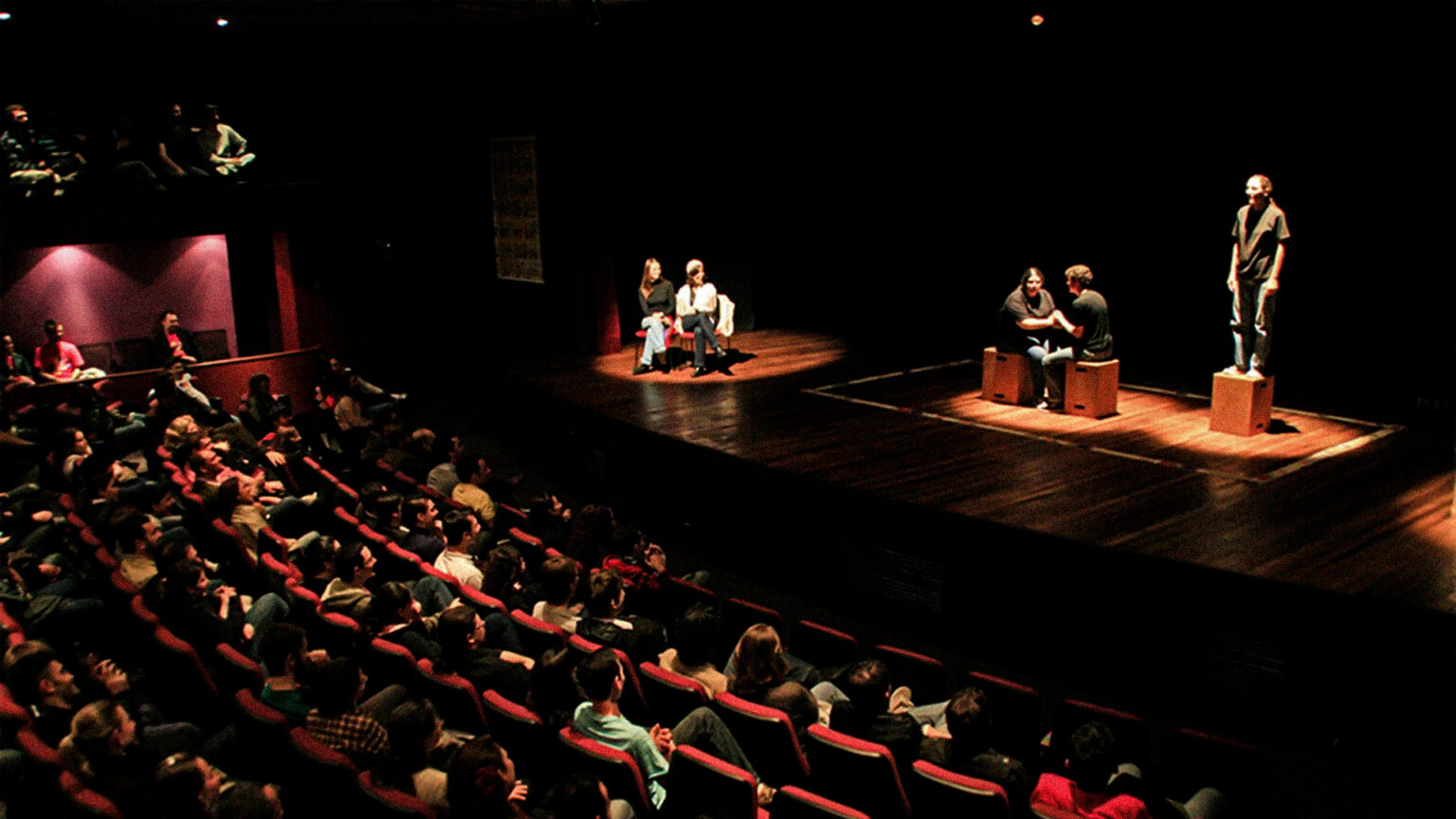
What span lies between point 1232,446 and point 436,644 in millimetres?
5116

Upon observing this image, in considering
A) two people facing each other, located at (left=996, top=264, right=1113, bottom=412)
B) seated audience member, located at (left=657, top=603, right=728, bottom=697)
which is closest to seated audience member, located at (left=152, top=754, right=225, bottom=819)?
seated audience member, located at (left=657, top=603, right=728, bottom=697)

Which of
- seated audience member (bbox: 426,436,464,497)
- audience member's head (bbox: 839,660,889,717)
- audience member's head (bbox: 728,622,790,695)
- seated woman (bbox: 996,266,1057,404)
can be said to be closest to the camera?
audience member's head (bbox: 839,660,889,717)

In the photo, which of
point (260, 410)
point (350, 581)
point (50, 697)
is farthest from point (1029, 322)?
point (50, 697)

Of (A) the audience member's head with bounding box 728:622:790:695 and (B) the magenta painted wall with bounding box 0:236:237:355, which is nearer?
(A) the audience member's head with bounding box 728:622:790:695

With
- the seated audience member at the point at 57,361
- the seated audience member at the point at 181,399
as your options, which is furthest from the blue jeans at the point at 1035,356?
the seated audience member at the point at 57,361

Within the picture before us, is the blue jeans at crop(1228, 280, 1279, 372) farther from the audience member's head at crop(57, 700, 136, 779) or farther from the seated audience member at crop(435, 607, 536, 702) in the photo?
the audience member's head at crop(57, 700, 136, 779)

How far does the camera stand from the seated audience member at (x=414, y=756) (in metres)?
2.96

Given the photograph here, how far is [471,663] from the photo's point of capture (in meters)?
3.70

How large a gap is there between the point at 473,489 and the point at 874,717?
3.17 meters

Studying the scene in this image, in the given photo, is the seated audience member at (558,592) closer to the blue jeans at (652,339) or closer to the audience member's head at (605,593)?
the audience member's head at (605,593)

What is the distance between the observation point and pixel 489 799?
104 inches

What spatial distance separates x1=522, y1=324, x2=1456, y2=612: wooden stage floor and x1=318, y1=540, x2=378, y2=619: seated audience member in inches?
105

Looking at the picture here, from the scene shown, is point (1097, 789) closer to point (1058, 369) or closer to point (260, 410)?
point (1058, 369)

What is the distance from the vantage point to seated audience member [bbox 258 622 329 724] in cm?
351
